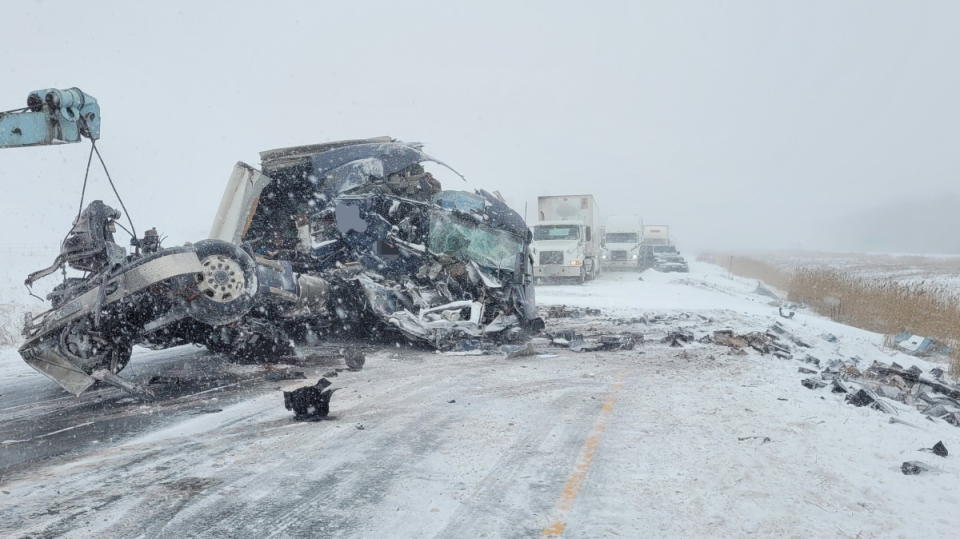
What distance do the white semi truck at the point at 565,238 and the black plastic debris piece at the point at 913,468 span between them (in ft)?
64.5

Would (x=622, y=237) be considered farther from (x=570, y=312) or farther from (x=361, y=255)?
(x=361, y=255)

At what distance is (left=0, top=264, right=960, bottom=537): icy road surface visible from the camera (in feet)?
10.1

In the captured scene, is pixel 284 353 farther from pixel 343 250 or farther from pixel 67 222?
pixel 67 222

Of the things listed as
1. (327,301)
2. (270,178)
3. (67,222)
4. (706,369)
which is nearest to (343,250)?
(327,301)

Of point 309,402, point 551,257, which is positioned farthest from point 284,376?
point 551,257

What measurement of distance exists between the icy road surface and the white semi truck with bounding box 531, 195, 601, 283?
56.1ft

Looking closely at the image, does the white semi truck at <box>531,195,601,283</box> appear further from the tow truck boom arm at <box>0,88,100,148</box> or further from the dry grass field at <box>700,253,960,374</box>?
the tow truck boom arm at <box>0,88,100,148</box>

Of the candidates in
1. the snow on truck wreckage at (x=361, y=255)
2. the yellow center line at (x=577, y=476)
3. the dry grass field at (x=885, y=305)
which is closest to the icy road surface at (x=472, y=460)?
the yellow center line at (x=577, y=476)

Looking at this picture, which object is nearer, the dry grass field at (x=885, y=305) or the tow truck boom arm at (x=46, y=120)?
the tow truck boom arm at (x=46, y=120)

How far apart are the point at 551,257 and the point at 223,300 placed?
18869mm

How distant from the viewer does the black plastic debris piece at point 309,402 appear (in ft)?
16.1

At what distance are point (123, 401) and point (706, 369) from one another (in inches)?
239

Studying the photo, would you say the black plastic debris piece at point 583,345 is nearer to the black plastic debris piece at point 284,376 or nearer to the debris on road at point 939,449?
the black plastic debris piece at point 284,376

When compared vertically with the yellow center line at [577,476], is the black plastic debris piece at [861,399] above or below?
below
